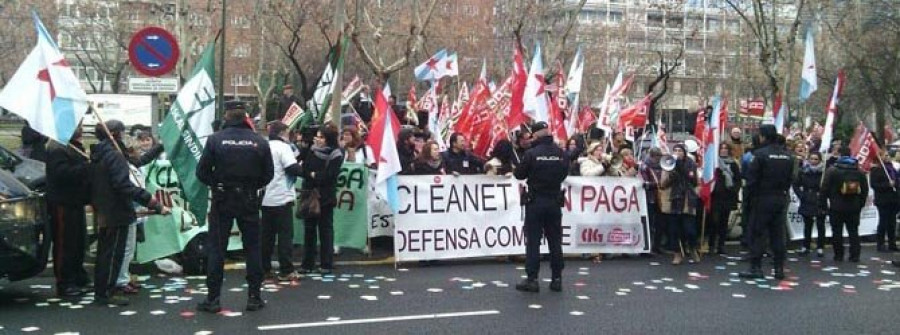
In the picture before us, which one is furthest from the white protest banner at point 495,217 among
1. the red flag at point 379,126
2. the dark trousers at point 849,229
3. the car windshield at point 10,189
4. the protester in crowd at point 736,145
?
the car windshield at point 10,189

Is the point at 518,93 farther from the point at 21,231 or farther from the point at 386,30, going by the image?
the point at 386,30

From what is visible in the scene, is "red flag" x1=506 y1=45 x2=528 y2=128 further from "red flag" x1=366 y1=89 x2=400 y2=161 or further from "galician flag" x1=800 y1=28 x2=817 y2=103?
"galician flag" x1=800 y1=28 x2=817 y2=103

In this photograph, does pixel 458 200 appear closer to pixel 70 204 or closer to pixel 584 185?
pixel 584 185

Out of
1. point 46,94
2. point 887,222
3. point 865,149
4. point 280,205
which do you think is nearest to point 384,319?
point 280,205

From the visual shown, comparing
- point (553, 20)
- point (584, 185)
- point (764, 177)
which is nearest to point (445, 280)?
point (584, 185)

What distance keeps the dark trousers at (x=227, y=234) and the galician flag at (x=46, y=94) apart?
1.52m

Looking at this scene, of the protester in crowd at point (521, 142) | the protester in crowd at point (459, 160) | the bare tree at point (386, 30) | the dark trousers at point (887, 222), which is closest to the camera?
the protester in crowd at point (459, 160)

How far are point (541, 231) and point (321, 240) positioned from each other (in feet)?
8.14

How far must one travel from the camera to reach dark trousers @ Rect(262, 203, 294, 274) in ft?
31.2

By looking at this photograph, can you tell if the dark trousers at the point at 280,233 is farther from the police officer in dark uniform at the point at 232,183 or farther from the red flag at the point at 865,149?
the red flag at the point at 865,149

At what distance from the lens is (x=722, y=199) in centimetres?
1259

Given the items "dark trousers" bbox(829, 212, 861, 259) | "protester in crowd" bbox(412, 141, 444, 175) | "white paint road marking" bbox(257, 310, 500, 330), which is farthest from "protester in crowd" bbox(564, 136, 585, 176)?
"white paint road marking" bbox(257, 310, 500, 330)

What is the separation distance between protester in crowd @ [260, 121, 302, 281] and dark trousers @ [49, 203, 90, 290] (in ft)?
5.69

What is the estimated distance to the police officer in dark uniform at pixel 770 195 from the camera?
1038 cm
